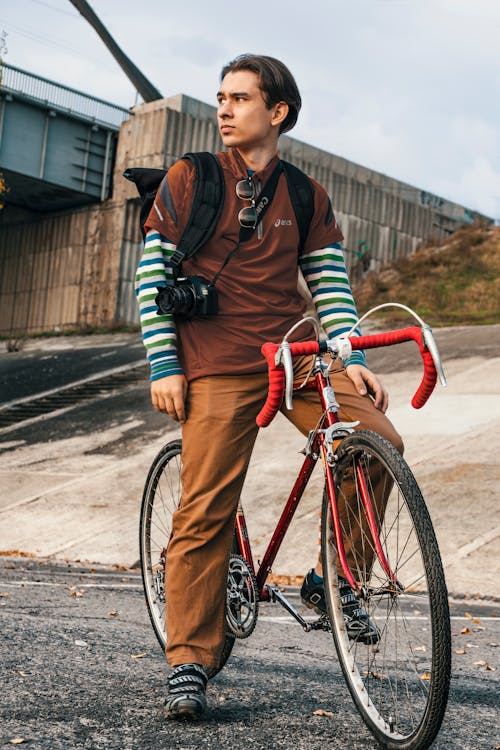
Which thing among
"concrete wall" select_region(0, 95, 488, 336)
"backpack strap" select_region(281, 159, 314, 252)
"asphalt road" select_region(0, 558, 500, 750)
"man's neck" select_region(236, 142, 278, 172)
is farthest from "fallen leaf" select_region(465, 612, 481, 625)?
"concrete wall" select_region(0, 95, 488, 336)

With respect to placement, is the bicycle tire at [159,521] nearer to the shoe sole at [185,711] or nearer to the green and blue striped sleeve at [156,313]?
the green and blue striped sleeve at [156,313]

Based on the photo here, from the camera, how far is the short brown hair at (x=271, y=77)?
347 cm

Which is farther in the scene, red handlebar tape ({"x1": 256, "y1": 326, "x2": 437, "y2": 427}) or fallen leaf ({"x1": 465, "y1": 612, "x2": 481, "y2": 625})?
fallen leaf ({"x1": 465, "y1": 612, "x2": 481, "y2": 625})

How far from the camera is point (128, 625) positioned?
199 inches

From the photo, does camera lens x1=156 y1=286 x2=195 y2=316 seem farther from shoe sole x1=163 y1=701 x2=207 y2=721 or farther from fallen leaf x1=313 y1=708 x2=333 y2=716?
fallen leaf x1=313 y1=708 x2=333 y2=716

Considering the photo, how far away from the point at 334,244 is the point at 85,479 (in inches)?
377

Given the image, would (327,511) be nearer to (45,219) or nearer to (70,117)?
(70,117)

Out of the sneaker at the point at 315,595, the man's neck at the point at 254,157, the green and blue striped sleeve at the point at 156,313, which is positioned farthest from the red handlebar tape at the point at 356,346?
the man's neck at the point at 254,157

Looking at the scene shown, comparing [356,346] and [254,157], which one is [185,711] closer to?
[356,346]

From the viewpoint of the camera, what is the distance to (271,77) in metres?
3.48

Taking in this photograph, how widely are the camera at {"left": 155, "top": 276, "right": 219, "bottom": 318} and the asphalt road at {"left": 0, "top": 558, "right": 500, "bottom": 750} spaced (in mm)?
1283

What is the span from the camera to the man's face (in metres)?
3.47

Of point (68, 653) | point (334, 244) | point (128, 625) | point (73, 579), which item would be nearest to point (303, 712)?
point (68, 653)

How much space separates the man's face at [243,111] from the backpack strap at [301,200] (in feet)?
0.61
